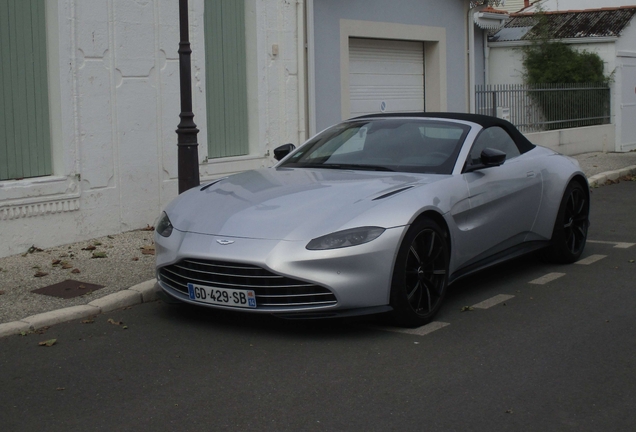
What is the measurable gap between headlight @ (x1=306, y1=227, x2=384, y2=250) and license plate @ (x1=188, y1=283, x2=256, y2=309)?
52cm

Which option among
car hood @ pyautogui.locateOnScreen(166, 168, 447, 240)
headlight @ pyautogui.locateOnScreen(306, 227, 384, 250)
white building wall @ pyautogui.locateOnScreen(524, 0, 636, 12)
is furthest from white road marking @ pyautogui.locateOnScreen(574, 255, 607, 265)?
white building wall @ pyautogui.locateOnScreen(524, 0, 636, 12)

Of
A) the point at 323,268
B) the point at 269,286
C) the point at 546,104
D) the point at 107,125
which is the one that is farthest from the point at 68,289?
the point at 546,104

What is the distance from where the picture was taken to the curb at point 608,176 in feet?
50.7

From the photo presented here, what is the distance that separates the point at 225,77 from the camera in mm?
11781

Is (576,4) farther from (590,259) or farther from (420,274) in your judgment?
(420,274)

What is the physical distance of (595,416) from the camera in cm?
438

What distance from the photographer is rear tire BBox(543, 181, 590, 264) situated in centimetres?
801

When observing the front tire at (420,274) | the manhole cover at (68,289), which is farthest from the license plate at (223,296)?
the manhole cover at (68,289)

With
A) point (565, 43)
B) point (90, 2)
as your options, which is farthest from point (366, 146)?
point (565, 43)

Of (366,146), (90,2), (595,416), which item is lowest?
(595,416)

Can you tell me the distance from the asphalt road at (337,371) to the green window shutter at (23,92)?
3.11m

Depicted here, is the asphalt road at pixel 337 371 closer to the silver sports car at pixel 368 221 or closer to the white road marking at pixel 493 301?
the white road marking at pixel 493 301

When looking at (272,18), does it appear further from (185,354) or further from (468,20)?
(185,354)

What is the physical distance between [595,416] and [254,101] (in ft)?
27.9
